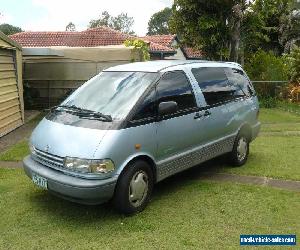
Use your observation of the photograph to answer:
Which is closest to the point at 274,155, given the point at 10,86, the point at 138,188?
the point at 138,188

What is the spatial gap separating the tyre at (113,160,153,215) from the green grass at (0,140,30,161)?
12.7ft

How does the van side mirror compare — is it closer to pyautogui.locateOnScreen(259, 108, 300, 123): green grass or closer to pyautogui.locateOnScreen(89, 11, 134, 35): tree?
pyautogui.locateOnScreen(259, 108, 300, 123): green grass

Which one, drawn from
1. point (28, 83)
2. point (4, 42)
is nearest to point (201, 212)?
point (4, 42)

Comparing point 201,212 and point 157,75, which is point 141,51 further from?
point 201,212

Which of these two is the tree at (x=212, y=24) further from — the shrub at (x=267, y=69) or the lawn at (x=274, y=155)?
the lawn at (x=274, y=155)

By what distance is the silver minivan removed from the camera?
190 inches

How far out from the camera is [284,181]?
6.64 m

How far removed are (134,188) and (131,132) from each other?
71 centimetres

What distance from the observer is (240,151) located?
7.43 m

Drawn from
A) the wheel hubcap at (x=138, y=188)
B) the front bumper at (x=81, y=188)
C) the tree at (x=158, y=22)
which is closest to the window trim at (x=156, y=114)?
the wheel hubcap at (x=138, y=188)

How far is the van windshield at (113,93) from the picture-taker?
211 inches

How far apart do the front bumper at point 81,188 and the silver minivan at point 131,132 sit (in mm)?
12

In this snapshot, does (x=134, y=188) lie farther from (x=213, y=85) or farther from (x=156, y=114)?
(x=213, y=85)

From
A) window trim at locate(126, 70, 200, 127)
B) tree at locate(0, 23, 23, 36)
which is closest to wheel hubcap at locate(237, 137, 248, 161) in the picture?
window trim at locate(126, 70, 200, 127)
